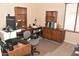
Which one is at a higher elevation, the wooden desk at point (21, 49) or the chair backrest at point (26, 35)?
the chair backrest at point (26, 35)

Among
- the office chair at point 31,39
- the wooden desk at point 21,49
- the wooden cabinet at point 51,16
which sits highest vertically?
the wooden cabinet at point 51,16

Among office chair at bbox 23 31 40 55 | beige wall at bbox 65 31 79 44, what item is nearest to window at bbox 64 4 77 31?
beige wall at bbox 65 31 79 44

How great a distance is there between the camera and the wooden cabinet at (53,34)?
126 inches

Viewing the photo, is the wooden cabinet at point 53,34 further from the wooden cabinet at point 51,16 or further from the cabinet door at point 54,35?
the wooden cabinet at point 51,16

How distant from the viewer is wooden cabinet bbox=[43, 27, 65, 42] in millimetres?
3188

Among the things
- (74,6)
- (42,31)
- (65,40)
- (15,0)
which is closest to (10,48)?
(15,0)

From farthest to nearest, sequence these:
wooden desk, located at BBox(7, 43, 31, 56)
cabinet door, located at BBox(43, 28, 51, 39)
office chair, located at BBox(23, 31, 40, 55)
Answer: cabinet door, located at BBox(43, 28, 51, 39) → office chair, located at BBox(23, 31, 40, 55) → wooden desk, located at BBox(7, 43, 31, 56)

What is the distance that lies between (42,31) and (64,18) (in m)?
0.88

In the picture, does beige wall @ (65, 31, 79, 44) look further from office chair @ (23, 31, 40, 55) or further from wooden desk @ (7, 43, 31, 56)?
wooden desk @ (7, 43, 31, 56)

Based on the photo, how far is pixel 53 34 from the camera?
331cm

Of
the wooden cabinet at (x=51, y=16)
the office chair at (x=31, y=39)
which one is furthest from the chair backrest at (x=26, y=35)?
the wooden cabinet at (x=51, y=16)

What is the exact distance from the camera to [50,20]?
10.8 ft

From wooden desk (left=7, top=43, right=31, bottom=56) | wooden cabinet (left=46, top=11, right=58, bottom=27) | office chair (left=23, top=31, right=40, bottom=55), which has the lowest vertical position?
wooden desk (left=7, top=43, right=31, bottom=56)

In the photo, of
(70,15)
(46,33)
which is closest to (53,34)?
(46,33)
